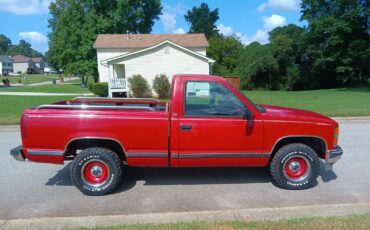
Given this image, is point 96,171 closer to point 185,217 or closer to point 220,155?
point 185,217

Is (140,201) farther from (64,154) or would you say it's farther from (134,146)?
(64,154)

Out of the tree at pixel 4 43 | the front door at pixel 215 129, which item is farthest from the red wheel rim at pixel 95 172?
the tree at pixel 4 43

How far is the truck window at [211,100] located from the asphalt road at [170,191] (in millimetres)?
1237

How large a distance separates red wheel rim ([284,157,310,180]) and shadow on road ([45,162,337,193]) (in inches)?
18.2

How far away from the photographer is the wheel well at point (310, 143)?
5.20 meters

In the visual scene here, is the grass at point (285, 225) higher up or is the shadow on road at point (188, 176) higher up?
the grass at point (285, 225)

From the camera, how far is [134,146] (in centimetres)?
490

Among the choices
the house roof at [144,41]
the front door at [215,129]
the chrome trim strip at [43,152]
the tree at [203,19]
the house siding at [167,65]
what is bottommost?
the chrome trim strip at [43,152]

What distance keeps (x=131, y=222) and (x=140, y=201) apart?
80 centimetres

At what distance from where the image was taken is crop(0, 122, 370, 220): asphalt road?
4.52 meters

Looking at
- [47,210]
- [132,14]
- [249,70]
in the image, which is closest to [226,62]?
[249,70]

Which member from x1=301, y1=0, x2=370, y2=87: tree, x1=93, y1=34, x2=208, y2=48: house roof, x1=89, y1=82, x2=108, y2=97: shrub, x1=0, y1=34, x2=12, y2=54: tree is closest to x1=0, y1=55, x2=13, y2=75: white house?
x1=0, y1=34, x2=12, y2=54: tree

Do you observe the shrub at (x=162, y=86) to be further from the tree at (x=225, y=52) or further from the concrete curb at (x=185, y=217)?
the tree at (x=225, y=52)

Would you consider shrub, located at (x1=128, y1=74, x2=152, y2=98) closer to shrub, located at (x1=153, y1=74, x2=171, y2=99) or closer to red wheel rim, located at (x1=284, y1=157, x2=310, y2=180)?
shrub, located at (x1=153, y1=74, x2=171, y2=99)
